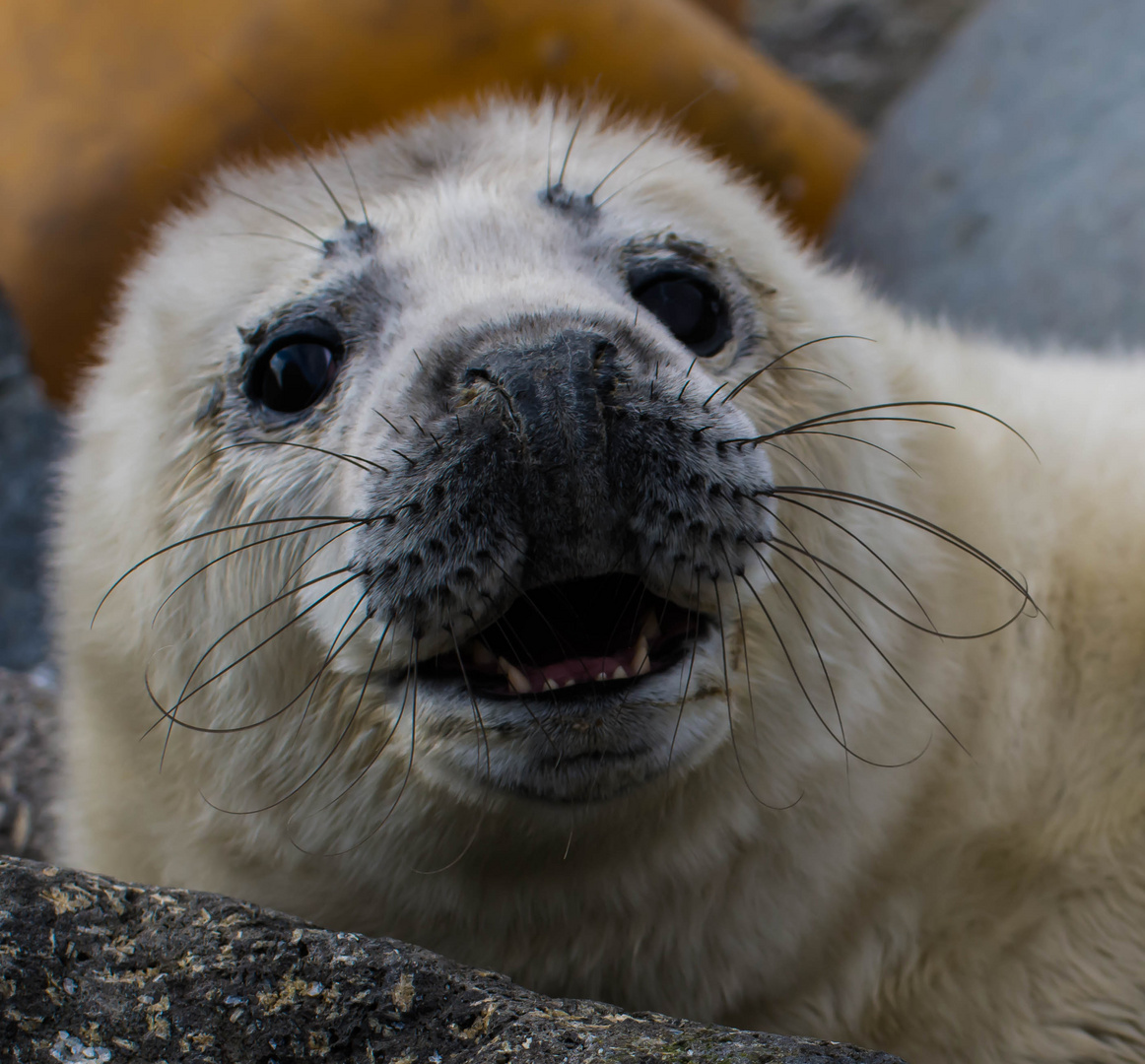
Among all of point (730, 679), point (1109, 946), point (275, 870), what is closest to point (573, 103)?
point (730, 679)

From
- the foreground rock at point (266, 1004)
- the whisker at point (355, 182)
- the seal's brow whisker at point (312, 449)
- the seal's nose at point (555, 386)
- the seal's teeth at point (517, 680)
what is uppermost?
the whisker at point (355, 182)

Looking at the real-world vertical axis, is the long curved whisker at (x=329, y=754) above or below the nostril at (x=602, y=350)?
below

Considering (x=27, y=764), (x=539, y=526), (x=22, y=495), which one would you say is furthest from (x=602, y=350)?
(x=22, y=495)

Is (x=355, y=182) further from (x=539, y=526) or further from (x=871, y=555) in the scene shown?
(x=871, y=555)

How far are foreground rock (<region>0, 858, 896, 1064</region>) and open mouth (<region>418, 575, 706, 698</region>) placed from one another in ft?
0.99

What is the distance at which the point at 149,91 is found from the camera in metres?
3.56

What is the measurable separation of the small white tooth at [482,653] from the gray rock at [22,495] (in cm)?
262

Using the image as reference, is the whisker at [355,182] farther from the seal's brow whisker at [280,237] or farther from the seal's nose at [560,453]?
the seal's nose at [560,453]

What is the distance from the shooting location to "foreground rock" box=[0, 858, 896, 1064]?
110cm

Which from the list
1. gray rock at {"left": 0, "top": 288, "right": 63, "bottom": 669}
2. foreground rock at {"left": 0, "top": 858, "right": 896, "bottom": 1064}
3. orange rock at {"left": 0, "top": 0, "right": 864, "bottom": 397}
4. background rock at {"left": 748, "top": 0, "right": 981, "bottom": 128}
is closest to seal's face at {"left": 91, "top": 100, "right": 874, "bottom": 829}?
foreground rock at {"left": 0, "top": 858, "right": 896, "bottom": 1064}

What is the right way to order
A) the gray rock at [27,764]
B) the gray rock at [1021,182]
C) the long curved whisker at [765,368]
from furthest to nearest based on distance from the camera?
the gray rock at [1021,182]
the gray rock at [27,764]
the long curved whisker at [765,368]

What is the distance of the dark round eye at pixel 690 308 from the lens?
1.69 metres

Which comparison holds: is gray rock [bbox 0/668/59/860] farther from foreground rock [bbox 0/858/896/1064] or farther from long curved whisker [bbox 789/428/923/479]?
long curved whisker [bbox 789/428/923/479]

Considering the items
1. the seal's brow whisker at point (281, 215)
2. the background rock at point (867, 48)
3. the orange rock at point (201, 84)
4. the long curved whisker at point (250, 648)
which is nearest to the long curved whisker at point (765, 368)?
the long curved whisker at point (250, 648)
